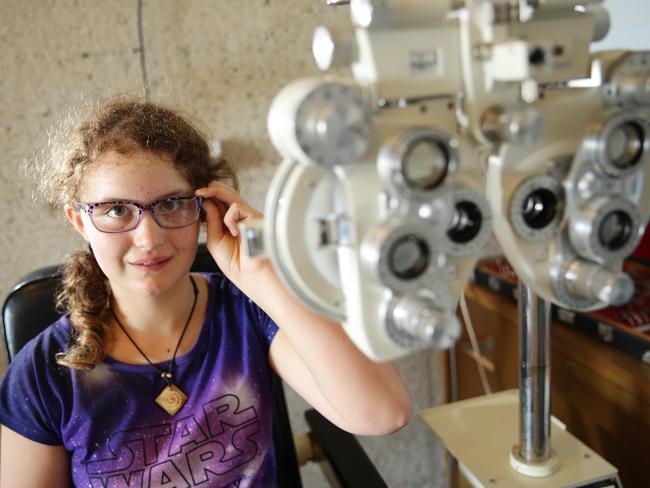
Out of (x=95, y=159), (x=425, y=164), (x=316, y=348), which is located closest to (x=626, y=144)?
(x=425, y=164)

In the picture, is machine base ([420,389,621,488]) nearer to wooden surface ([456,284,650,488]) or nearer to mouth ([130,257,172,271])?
wooden surface ([456,284,650,488])

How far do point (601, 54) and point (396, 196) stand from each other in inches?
8.8

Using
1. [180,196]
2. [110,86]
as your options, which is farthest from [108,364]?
[110,86]

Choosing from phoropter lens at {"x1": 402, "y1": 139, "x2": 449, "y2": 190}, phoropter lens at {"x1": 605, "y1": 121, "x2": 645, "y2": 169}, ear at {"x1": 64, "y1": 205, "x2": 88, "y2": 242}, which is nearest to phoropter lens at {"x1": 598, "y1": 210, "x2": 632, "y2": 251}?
phoropter lens at {"x1": 605, "y1": 121, "x2": 645, "y2": 169}

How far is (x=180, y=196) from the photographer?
868 millimetres

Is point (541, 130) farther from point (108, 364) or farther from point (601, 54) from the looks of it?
point (108, 364)

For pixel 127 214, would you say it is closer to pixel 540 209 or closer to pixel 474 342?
pixel 540 209

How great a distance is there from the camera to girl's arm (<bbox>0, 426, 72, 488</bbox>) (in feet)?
3.04

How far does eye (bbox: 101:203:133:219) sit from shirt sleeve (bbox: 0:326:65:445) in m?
0.28

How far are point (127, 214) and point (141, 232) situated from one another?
39 mm

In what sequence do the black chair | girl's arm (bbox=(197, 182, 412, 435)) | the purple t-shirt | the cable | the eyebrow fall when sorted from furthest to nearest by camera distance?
the cable → the black chair → the purple t-shirt → the eyebrow → girl's arm (bbox=(197, 182, 412, 435))

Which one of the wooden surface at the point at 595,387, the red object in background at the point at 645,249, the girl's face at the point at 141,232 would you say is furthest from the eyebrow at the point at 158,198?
the red object in background at the point at 645,249

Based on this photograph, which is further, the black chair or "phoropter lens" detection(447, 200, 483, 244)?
the black chair

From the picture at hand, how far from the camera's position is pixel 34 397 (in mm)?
935
